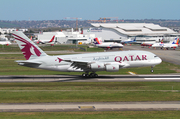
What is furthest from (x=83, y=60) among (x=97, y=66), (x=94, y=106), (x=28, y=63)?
(x=94, y=106)

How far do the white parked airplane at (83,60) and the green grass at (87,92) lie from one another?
4372mm

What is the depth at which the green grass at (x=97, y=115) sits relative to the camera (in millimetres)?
21781

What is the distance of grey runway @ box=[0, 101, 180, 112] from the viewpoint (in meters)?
24.2

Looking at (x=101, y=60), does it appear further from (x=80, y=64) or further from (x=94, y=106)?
(x=94, y=106)

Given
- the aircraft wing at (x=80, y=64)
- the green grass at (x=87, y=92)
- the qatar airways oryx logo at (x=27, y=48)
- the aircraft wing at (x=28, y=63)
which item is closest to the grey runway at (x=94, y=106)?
the green grass at (x=87, y=92)

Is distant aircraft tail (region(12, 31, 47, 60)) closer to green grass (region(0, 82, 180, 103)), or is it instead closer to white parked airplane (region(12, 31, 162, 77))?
white parked airplane (region(12, 31, 162, 77))

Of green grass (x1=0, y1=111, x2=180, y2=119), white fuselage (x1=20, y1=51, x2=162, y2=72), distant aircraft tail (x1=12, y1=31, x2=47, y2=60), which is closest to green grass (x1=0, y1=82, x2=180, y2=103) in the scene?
green grass (x1=0, y1=111, x2=180, y2=119)

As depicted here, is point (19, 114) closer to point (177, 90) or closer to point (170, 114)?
point (170, 114)

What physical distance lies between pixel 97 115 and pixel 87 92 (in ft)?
31.0

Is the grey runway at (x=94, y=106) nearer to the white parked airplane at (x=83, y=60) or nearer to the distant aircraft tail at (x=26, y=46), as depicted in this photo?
the white parked airplane at (x=83, y=60)

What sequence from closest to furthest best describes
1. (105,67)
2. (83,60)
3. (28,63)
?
(28,63), (105,67), (83,60)

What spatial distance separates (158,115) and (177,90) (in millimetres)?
11556

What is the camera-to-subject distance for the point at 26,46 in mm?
42094

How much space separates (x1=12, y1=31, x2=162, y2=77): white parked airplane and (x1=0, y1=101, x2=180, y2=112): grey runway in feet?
51.3
